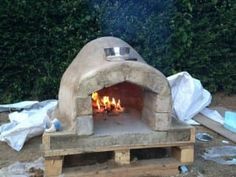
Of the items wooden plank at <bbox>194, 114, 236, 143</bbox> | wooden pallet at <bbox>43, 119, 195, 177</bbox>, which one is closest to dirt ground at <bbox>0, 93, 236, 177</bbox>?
wooden plank at <bbox>194, 114, 236, 143</bbox>

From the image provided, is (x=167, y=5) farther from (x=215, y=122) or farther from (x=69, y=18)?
(x=215, y=122)

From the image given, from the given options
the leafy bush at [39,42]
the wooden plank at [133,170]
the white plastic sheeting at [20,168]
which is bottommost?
the white plastic sheeting at [20,168]

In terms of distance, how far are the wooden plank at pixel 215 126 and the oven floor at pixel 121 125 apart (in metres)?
1.31

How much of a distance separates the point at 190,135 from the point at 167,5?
3240 mm

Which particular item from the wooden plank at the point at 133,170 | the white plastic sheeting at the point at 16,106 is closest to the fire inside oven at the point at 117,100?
the wooden plank at the point at 133,170

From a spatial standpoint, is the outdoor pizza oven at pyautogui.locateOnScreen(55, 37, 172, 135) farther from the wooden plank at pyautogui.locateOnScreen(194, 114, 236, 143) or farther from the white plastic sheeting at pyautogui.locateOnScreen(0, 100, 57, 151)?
the wooden plank at pyautogui.locateOnScreen(194, 114, 236, 143)

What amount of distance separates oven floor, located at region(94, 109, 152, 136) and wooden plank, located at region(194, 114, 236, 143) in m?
1.31

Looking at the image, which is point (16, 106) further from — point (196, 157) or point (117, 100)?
point (196, 157)

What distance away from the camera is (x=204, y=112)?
611cm

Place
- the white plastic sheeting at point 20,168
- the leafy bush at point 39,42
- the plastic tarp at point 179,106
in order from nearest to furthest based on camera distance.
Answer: the white plastic sheeting at point 20,168
the plastic tarp at point 179,106
the leafy bush at point 39,42

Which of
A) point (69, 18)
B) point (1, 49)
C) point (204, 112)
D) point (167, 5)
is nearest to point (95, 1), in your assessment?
point (69, 18)

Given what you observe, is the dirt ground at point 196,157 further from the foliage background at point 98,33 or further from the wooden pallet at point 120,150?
the foliage background at point 98,33

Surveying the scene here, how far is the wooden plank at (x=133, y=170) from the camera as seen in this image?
3787mm

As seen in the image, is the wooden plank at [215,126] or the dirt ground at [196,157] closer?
the dirt ground at [196,157]
